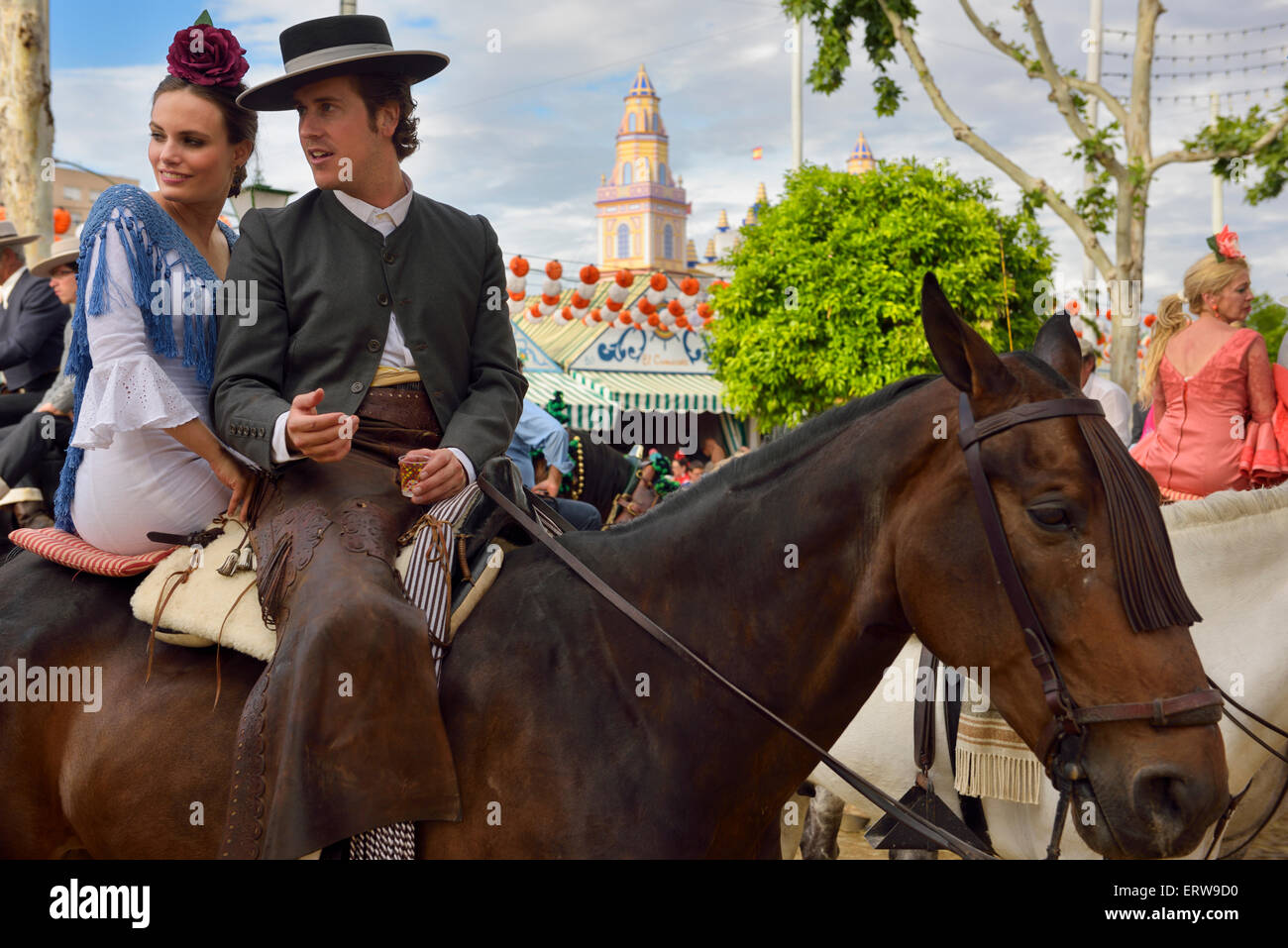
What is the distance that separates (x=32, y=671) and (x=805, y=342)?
15.5m

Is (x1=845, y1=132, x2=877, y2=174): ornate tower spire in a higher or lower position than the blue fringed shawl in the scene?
higher

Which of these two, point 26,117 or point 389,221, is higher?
point 26,117

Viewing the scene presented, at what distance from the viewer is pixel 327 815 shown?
213 centimetres

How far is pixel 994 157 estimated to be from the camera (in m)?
14.7

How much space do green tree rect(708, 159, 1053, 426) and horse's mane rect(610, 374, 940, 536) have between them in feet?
43.6

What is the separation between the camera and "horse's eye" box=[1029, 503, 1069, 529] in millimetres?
2018

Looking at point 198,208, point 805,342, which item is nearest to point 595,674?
point 198,208

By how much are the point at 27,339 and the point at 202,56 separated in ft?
14.8

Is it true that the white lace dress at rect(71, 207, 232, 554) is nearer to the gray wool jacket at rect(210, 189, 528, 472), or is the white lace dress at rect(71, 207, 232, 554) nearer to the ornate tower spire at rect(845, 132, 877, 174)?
the gray wool jacket at rect(210, 189, 528, 472)

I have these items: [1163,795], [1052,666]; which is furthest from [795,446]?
[1163,795]

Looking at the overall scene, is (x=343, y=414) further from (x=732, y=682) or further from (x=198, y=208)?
(x=732, y=682)

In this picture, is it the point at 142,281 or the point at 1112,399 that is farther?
the point at 1112,399

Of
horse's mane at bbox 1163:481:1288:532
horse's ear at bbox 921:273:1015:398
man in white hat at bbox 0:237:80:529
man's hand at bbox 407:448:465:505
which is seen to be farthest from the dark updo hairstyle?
horse's mane at bbox 1163:481:1288:532

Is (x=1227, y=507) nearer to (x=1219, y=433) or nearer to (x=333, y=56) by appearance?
(x=1219, y=433)
